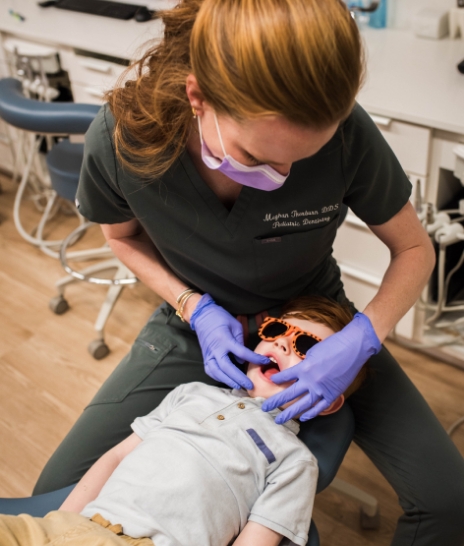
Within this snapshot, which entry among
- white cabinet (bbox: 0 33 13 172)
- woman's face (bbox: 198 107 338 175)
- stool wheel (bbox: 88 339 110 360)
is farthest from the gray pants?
white cabinet (bbox: 0 33 13 172)

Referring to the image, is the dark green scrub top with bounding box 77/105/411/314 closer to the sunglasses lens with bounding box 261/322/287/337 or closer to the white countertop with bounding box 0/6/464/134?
the sunglasses lens with bounding box 261/322/287/337

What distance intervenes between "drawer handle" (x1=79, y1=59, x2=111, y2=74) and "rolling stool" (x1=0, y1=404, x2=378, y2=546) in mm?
1624

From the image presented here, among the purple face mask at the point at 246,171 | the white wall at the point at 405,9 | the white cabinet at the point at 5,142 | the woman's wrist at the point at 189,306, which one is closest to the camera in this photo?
the purple face mask at the point at 246,171

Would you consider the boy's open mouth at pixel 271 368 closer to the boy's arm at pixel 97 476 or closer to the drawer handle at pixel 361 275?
the boy's arm at pixel 97 476

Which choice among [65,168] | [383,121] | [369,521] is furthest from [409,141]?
[65,168]

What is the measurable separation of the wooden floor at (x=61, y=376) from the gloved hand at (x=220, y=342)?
0.71 m

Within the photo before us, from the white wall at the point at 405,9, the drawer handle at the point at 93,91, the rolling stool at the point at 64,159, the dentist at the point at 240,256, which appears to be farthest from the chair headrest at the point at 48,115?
the white wall at the point at 405,9

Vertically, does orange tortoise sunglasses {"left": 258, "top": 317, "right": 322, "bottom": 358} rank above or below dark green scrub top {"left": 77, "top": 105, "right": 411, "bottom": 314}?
below

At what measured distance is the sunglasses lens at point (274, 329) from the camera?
1231mm

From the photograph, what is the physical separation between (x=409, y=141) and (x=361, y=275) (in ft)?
1.72

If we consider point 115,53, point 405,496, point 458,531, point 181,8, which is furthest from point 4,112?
point 458,531

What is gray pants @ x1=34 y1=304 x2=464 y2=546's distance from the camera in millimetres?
A: 1178

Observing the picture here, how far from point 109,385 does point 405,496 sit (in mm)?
639

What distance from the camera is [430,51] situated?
195 centimetres
